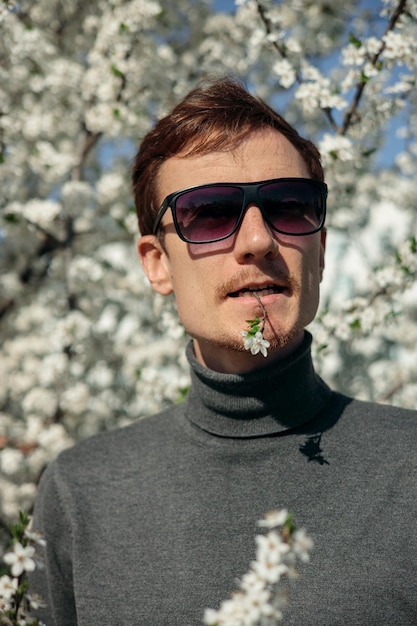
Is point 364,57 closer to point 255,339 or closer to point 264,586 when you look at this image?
point 255,339

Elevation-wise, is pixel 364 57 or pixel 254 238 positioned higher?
pixel 364 57

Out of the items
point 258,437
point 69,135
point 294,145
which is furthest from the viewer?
point 69,135

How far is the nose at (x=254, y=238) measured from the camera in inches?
68.3

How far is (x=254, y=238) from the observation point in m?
1.74

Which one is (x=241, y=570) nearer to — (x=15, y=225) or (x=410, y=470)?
(x=410, y=470)

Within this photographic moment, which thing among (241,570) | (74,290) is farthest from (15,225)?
(241,570)

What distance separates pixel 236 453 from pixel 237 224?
68 centimetres

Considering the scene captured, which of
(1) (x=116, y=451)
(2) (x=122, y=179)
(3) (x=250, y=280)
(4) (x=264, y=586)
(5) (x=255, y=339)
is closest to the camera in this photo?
(4) (x=264, y=586)

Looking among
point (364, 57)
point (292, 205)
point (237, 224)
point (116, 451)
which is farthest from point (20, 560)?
point (364, 57)

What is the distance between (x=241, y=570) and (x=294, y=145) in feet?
4.25

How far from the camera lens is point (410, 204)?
6270 millimetres

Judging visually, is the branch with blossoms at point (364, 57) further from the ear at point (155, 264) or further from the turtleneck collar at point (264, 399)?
the turtleneck collar at point (264, 399)

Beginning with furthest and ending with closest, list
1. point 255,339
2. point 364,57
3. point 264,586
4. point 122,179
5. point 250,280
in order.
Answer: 1. point 122,179
2. point 364,57
3. point 250,280
4. point 255,339
5. point 264,586

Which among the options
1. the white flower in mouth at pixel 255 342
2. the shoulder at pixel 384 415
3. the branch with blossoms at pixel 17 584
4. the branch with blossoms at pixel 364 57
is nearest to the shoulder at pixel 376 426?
the shoulder at pixel 384 415
